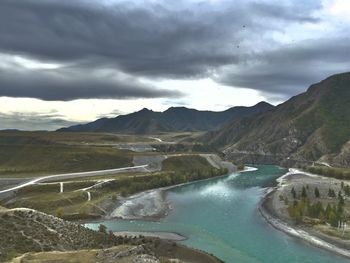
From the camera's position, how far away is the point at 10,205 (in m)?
132

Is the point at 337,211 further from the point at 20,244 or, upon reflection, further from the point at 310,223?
the point at 20,244

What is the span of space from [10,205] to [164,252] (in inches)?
2807

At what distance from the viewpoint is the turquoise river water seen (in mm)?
87688

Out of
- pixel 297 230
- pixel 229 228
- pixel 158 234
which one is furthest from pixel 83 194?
pixel 297 230

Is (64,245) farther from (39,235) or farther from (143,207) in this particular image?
(143,207)

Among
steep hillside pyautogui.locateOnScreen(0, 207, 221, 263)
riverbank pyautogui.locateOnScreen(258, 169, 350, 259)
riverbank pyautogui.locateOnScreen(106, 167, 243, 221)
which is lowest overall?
riverbank pyautogui.locateOnScreen(106, 167, 243, 221)

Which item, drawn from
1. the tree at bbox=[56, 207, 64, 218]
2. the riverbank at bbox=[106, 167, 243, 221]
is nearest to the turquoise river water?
the riverbank at bbox=[106, 167, 243, 221]

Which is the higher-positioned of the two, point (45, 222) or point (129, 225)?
point (45, 222)

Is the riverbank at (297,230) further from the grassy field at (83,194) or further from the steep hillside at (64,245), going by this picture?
the grassy field at (83,194)

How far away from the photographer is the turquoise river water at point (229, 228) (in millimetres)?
87688

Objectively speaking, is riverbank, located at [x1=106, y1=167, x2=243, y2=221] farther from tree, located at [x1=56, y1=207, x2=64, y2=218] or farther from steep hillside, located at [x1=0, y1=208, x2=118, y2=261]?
steep hillside, located at [x1=0, y1=208, x2=118, y2=261]

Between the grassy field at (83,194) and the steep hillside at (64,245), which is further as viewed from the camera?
the grassy field at (83,194)

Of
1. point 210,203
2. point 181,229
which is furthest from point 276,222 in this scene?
point 210,203

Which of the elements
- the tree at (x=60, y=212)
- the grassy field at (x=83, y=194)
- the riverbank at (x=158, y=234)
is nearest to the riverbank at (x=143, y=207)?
the grassy field at (x=83, y=194)
